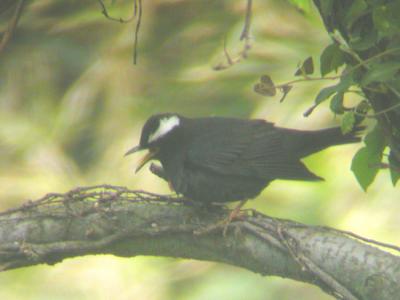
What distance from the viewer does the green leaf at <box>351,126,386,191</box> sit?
3.32 m

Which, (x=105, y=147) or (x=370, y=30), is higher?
(x=370, y=30)

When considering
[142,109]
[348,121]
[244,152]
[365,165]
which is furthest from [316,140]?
[142,109]

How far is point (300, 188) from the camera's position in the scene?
21.5 feet

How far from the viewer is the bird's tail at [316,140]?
4.53 metres

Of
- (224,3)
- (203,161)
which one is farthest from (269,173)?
(224,3)

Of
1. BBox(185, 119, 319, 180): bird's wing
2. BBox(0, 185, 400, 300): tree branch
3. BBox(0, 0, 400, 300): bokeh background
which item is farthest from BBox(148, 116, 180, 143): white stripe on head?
BBox(0, 0, 400, 300): bokeh background

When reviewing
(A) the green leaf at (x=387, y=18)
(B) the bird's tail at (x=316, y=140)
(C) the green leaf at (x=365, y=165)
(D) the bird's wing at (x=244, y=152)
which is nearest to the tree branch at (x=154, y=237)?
(C) the green leaf at (x=365, y=165)

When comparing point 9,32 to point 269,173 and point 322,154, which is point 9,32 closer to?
point 269,173

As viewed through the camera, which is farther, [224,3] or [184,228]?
[224,3]

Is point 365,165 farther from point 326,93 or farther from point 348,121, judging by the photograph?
point 326,93

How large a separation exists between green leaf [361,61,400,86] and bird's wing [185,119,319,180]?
1495mm

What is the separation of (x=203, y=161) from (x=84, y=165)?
2.50 meters

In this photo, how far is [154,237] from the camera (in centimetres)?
357

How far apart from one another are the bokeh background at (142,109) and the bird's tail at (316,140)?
1.57 m
